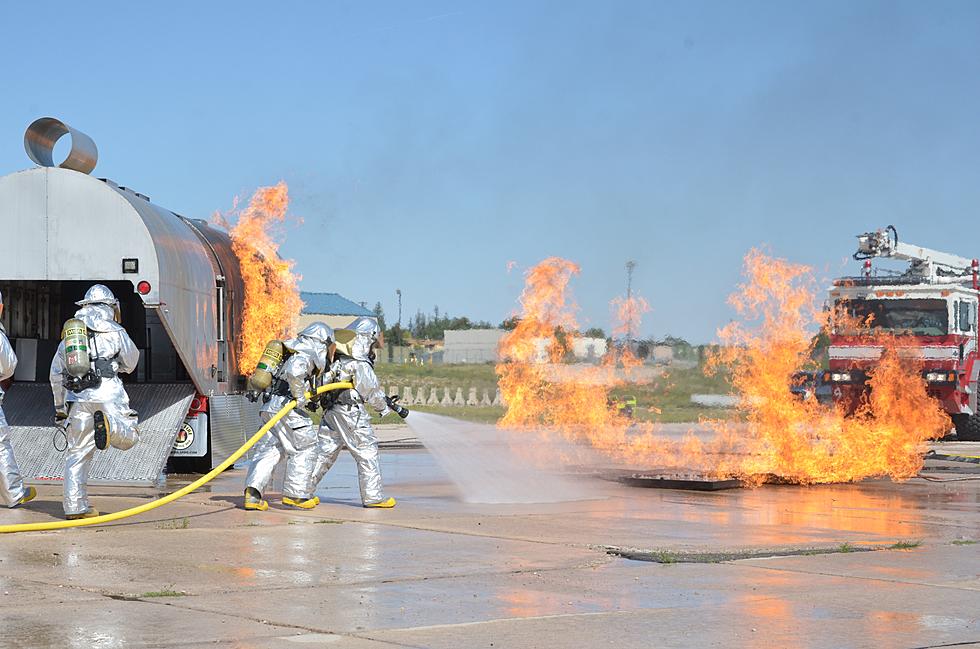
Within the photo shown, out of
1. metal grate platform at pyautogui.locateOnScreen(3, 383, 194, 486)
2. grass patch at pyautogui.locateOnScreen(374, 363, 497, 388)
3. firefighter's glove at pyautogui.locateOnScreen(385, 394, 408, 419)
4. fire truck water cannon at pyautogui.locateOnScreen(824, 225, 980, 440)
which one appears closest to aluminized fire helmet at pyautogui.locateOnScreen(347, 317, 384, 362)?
firefighter's glove at pyautogui.locateOnScreen(385, 394, 408, 419)

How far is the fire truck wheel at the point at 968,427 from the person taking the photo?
23609 mm

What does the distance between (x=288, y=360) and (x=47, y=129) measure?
4.15 metres

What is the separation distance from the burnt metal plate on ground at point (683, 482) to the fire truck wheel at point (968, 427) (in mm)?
10254

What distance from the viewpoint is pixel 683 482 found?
14.9 metres

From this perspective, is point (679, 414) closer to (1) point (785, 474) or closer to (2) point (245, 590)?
(1) point (785, 474)

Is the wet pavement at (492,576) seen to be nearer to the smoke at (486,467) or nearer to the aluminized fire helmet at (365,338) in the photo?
the smoke at (486,467)

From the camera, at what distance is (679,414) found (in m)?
36.0

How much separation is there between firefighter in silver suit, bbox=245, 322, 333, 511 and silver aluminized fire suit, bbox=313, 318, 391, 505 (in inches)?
8.5

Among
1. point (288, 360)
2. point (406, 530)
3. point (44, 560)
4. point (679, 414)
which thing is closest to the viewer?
point (44, 560)

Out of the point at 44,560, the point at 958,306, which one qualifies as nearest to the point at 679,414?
the point at 958,306

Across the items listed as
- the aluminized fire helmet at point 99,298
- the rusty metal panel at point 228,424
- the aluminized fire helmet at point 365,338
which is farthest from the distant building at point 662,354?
the aluminized fire helmet at point 99,298

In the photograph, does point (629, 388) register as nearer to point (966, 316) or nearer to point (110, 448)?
point (966, 316)

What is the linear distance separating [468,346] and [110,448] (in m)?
28.5

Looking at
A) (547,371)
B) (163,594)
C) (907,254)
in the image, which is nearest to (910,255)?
(907,254)
